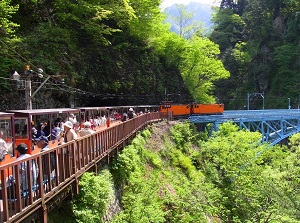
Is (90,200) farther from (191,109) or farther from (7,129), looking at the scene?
(191,109)

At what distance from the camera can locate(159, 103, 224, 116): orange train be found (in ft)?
130

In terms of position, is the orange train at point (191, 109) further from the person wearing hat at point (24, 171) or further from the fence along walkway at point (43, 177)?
the person wearing hat at point (24, 171)

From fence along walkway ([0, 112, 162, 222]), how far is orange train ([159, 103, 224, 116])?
2950 centimetres

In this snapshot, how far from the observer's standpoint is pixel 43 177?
21.6 ft

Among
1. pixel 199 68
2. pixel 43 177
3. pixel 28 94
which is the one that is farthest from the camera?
pixel 199 68

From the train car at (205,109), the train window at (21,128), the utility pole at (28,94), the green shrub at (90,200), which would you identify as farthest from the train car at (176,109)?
the green shrub at (90,200)

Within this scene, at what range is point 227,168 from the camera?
22.6m

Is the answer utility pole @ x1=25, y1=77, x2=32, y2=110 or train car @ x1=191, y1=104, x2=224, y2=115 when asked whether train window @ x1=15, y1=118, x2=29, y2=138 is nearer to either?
utility pole @ x1=25, y1=77, x2=32, y2=110

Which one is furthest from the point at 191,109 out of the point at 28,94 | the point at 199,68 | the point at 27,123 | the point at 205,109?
the point at 27,123

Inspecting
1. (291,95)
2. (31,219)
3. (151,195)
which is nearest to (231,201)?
(151,195)

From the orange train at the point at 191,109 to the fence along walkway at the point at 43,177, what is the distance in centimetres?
2950

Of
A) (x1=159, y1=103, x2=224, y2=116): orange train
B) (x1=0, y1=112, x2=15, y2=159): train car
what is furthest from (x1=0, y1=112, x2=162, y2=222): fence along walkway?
(x1=159, y1=103, x2=224, y2=116): orange train

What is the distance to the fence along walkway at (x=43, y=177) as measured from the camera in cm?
523

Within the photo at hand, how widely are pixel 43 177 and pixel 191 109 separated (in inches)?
1478
